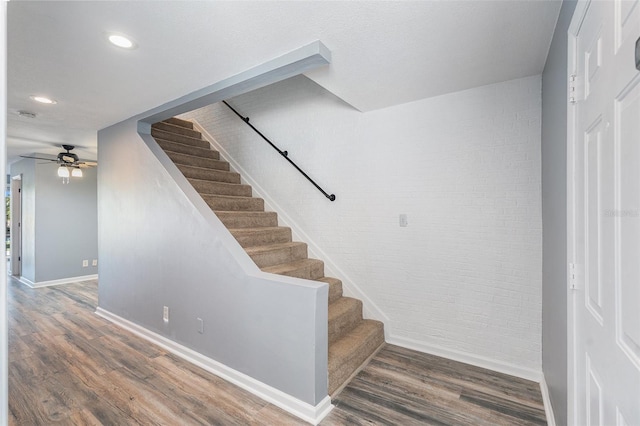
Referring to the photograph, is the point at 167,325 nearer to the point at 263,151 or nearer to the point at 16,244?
the point at 263,151

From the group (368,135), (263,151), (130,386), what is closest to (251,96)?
(263,151)

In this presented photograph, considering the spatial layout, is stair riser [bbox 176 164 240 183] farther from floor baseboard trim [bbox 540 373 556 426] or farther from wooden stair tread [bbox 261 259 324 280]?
floor baseboard trim [bbox 540 373 556 426]

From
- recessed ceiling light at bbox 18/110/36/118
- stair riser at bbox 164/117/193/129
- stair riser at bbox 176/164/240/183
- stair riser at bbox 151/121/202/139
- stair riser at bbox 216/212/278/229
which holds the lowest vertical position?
stair riser at bbox 216/212/278/229

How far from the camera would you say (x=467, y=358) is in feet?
8.61

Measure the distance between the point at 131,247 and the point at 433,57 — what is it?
11.3 ft

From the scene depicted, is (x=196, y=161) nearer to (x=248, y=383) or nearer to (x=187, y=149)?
(x=187, y=149)

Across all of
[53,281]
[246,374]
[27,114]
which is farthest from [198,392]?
[53,281]

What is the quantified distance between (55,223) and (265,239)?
4.65 m
